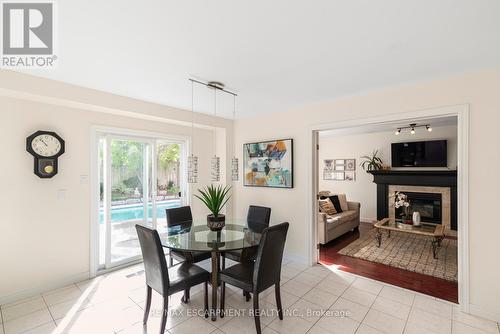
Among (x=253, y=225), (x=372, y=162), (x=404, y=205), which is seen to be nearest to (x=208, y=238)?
(x=253, y=225)

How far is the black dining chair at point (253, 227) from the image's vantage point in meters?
2.68

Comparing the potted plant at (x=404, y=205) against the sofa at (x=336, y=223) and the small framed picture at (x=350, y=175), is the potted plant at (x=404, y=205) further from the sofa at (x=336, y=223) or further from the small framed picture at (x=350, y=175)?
the small framed picture at (x=350, y=175)

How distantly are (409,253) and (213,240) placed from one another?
354 cm

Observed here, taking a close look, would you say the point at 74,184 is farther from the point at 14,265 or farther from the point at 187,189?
the point at 187,189

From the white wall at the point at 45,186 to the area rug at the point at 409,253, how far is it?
408cm

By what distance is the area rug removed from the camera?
11.1 ft

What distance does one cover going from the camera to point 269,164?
13.4 ft

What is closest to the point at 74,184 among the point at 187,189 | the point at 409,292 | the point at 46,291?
the point at 46,291

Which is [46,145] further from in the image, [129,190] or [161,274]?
[161,274]

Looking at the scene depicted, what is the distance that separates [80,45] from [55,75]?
2.91ft

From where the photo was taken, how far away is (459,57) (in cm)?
211

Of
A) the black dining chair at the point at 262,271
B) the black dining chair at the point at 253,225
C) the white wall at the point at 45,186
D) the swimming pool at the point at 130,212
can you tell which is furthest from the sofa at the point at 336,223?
the white wall at the point at 45,186

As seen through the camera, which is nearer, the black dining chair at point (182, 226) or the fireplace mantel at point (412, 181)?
the black dining chair at point (182, 226)

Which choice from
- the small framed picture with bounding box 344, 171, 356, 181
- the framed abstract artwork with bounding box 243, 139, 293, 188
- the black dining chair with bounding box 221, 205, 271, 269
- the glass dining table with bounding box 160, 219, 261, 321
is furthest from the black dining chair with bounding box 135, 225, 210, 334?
the small framed picture with bounding box 344, 171, 356, 181
